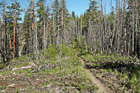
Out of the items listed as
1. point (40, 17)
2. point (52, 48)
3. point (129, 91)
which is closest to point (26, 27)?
point (40, 17)

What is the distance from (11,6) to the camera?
23.7m

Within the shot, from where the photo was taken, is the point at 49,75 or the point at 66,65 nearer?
the point at 49,75

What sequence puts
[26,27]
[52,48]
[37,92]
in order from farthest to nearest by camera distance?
1. [26,27]
2. [52,48]
3. [37,92]

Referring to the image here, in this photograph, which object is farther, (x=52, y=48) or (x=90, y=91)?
(x=52, y=48)

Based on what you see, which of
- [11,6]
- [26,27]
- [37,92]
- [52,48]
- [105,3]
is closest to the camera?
[37,92]

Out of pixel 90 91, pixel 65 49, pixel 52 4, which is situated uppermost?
pixel 52 4

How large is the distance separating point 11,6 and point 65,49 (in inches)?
544

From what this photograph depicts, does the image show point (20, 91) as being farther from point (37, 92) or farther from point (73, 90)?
point (73, 90)

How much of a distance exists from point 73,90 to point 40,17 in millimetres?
→ 27127

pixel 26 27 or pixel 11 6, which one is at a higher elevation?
pixel 11 6

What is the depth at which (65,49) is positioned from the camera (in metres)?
20.3

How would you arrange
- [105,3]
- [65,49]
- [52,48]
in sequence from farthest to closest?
1. [105,3]
2. [65,49]
3. [52,48]

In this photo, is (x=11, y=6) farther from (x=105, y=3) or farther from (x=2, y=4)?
(x=105, y=3)

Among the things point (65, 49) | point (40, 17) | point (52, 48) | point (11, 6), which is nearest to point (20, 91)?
point (52, 48)
